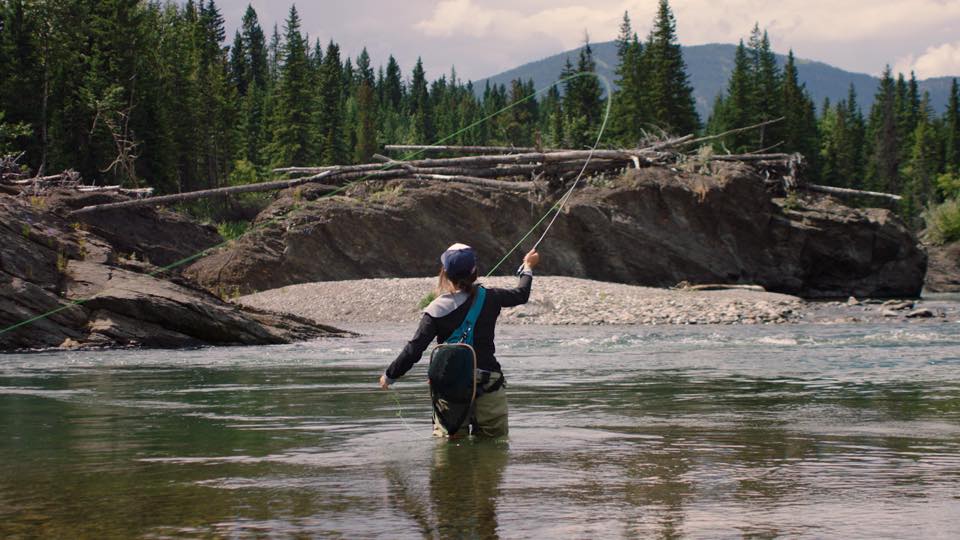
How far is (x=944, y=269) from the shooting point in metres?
60.2

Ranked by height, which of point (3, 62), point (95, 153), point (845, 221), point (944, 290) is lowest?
point (944, 290)

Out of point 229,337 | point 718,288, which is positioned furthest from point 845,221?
point 229,337

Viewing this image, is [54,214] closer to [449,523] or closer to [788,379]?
[788,379]

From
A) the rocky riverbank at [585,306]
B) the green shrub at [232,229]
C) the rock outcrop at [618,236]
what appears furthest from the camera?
the green shrub at [232,229]

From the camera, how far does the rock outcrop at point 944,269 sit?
2186 inches

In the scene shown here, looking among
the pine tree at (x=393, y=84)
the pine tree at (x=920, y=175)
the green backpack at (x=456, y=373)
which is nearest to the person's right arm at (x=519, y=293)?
the green backpack at (x=456, y=373)

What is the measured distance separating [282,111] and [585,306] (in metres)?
43.2

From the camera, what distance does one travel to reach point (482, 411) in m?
7.66

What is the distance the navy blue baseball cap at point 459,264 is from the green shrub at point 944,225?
64.7 meters

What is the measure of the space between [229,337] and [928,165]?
340 ft

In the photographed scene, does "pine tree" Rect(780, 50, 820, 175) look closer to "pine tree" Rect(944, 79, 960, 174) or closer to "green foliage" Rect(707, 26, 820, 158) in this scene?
"green foliage" Rect(707, 26, 820, 158)

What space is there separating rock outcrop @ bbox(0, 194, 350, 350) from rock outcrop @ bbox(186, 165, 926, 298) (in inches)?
400

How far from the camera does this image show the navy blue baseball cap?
7.36 m

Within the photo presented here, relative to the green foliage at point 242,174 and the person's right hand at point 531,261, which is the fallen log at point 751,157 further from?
the green foliage at point 242,174
